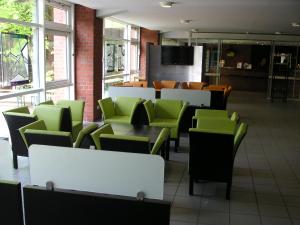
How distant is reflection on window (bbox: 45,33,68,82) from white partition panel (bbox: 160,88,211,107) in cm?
234

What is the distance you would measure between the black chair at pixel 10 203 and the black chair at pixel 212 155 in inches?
95.1

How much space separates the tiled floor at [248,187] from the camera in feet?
12.0

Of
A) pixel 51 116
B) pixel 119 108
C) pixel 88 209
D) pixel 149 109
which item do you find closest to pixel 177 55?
pixel 119 108

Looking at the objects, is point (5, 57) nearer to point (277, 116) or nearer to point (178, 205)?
point (178, 205)

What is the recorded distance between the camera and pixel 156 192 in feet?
6.79

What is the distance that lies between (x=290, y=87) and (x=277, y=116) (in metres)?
4.81

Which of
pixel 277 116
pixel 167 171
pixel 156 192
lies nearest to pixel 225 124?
pixel 167 171

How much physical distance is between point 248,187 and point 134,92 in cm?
377

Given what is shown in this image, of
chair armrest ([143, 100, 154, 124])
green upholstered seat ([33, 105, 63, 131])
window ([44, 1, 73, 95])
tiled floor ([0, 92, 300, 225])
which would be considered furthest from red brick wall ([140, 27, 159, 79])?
green upholstered seat ([33, 105, 63, 131])

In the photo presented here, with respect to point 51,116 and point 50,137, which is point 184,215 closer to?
point 50,137

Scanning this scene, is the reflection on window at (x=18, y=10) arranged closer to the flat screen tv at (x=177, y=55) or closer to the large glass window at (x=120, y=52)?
the large glass window at (x=120, y=52)

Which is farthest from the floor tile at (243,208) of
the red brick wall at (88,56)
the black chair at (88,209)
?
the red brick wall at (88,56)

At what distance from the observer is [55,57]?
7.68 m

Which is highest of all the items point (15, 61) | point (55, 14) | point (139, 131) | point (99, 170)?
point (55, 14)
